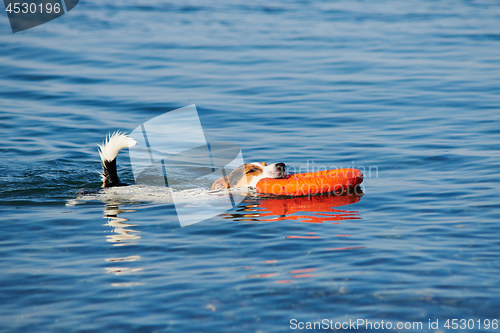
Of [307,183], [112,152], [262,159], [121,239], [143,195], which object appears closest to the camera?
[121,239]

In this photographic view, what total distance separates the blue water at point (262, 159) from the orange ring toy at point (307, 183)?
6.5 inches

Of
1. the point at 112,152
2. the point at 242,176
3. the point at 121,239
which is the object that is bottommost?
the point at 121,239

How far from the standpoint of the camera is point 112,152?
25.5 feet

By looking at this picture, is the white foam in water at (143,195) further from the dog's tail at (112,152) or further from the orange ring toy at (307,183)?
the orange ring toy at (307,183)

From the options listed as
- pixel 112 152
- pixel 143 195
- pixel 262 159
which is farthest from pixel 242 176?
pixel 262 159

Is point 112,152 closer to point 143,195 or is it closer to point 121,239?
point 143,195

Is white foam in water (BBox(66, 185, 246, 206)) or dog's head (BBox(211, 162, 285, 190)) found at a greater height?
dog's head (BBox(211, 162, 285, 190))

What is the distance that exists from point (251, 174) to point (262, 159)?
181 cm

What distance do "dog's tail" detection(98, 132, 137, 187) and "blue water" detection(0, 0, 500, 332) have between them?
31cm

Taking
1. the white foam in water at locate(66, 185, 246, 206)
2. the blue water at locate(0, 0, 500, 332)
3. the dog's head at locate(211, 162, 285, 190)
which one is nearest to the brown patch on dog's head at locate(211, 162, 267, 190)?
the dog's head at locate(211, 162, 285, 190)

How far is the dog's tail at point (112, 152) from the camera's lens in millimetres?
7695

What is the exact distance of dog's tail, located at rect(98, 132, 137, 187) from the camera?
25.2 feet

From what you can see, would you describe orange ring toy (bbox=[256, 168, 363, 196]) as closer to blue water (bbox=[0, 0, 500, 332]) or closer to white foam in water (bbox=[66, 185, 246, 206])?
blue water (bbox=[0, 0, 500, 332])

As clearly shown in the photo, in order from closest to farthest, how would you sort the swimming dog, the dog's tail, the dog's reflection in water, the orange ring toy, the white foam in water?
the dog's reflection in water, the dog's tail, the swimming dog, the orange ring toy, the white foam in water
